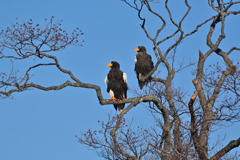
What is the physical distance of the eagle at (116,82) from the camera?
1140 cm

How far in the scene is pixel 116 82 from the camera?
11.4m

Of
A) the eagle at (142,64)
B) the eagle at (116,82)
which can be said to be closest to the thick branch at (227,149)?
the eagle at (116,82)

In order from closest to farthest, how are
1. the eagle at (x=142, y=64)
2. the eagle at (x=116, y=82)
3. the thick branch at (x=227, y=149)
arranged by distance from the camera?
the thick branch at (x=227, y=149) < the eagle at (x=116, y=82) < the eagle at (x=142, y=64)

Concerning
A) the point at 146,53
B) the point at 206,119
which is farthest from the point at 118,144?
the point at 146,53

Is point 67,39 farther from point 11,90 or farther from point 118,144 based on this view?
point 118,144

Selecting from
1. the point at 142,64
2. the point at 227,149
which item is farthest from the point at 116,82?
the point at 227,149

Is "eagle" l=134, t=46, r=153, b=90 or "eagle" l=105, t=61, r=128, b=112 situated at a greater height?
"eagle" l=134, t=46, r=153, b=90

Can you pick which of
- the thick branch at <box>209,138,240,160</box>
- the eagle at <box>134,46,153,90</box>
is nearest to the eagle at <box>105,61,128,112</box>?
the eagle at <box>134,46,153,90</box>

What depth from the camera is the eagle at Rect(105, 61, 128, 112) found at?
1140 cm

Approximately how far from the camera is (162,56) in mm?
11258

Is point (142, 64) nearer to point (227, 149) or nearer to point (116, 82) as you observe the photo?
point (116, 82)

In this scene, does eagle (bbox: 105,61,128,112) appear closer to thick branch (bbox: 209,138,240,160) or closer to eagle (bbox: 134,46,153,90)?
eagle (bbox: 134,46,153,90)

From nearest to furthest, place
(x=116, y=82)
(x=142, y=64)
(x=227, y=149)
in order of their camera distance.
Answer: (x=227, y=149) → (x=116, y=82) → (x=142, y=64)

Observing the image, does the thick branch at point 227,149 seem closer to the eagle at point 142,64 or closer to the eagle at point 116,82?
the eagle at point 116,82
